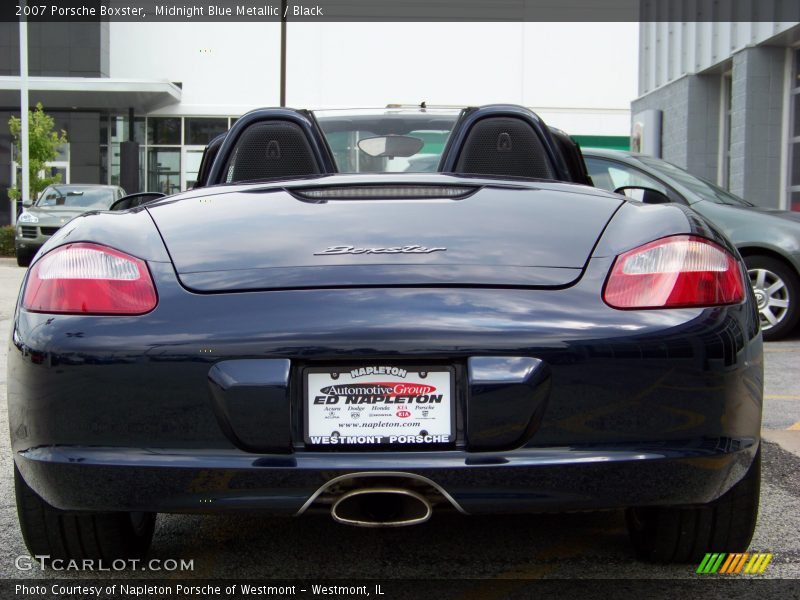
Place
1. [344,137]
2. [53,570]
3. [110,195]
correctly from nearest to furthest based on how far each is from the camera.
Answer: [53,570] → [344,137] → [110,195]

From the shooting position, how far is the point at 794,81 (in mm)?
13930

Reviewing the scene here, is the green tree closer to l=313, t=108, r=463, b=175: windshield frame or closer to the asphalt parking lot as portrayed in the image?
l=313, t=108, r=463, b=175: windshield frame

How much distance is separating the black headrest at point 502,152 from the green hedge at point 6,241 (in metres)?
20.9

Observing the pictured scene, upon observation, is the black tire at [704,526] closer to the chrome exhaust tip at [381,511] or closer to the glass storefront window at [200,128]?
the chrome exhaust tip at [381,511]

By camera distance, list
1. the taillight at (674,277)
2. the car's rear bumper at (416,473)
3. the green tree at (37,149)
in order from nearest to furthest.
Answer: the car's rear bumper at (416,473), the taillight at (674,277), the green tree at (37,149)

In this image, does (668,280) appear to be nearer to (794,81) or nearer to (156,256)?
(156,256)

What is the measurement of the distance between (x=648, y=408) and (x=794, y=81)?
13.0m

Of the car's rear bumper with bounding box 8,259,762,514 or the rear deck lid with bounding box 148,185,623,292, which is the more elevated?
the rear deck lid with bounding box 148,185,623,292

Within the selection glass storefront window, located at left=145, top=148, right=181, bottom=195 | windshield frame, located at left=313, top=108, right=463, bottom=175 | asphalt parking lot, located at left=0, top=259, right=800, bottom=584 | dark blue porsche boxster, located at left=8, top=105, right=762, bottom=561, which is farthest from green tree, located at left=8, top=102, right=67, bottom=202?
dark blue porsche boxster, located at left=8, top=105, right=762, bottom=561

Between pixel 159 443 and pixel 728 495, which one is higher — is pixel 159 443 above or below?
above

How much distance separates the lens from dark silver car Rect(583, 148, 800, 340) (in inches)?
313

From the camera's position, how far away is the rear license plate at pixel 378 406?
2.19m

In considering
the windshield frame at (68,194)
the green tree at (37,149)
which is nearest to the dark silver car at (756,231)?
the windshield frame at (68,194)

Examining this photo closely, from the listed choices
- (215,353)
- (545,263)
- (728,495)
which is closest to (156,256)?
(215,353)
